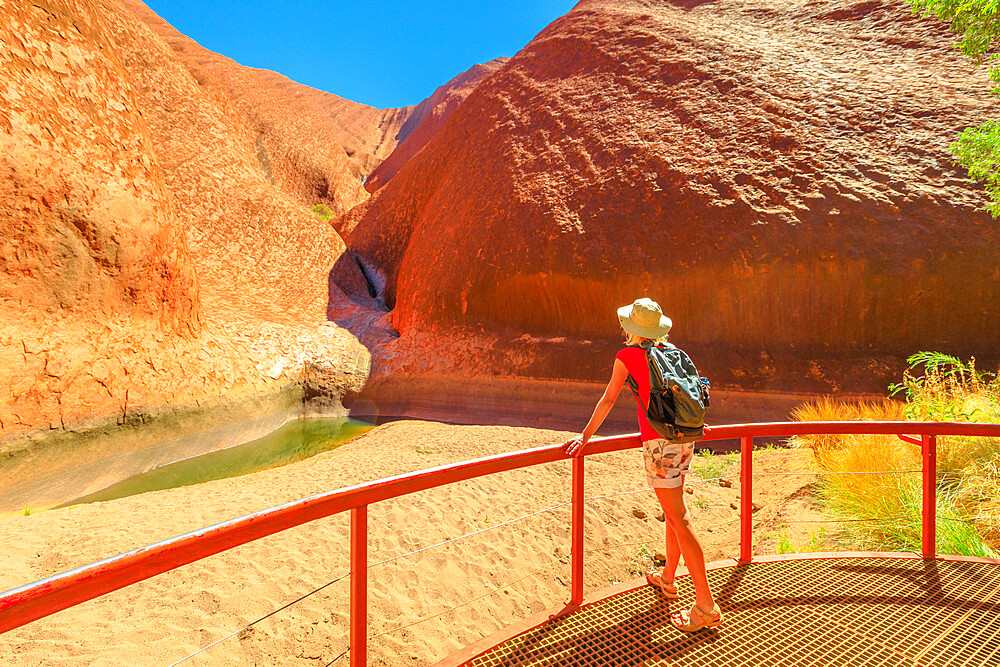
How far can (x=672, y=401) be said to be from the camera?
1.96 meters

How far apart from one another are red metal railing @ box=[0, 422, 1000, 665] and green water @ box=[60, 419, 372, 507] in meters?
7.86

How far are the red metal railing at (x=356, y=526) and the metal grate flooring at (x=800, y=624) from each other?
0.19m

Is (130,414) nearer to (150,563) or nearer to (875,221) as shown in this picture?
(150,563)

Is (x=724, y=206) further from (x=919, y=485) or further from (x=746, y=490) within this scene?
(x=746, y=490)

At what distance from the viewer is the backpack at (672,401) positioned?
1.92 m

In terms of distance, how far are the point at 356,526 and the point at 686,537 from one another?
1296 millimetres

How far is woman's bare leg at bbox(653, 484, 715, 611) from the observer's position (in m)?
2.00

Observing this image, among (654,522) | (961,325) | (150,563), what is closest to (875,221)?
(961,325)

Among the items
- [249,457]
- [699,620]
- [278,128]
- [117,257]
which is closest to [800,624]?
[699,620]

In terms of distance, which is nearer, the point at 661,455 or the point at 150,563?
the point at 150,563

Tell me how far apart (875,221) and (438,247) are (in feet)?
34.2

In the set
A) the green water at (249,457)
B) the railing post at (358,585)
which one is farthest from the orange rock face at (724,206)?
the railing post at (358,585)

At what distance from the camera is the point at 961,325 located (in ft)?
29.4

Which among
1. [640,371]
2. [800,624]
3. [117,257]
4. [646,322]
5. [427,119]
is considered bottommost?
[800,624]
